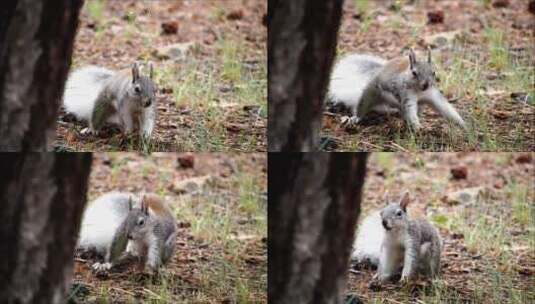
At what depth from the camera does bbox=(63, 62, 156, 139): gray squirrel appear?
4.73m

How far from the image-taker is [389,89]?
486cm

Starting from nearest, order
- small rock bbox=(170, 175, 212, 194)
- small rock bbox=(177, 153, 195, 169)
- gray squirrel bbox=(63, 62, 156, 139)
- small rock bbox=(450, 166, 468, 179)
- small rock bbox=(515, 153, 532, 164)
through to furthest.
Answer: gray squirrel bbox=(63, 62, 156, 139) < small rock bbox=(170, 175, 212, 194) < small rock bbox=(177, 153, 195, 169) < small rock bbox=(450, 166, 468, 179) < small rock bbox=(515, 153, 532, 164)

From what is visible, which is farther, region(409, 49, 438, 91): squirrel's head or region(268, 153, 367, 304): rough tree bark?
region(409, 49, 438, 91): squirrel's head

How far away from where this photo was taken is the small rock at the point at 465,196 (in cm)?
541

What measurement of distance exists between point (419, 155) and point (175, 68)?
40.7 inches

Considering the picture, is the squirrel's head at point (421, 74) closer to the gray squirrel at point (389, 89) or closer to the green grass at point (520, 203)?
the gray squirrel at point (389, 89)

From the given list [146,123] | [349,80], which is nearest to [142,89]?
[146,123]

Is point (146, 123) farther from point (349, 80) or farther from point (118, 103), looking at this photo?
point (349, 80)

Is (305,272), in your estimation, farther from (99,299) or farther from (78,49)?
(78,49)

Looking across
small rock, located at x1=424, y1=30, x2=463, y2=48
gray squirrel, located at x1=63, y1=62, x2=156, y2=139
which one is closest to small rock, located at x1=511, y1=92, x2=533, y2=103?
small rock, located at x1=424, y1=30, x2=463, y2=48

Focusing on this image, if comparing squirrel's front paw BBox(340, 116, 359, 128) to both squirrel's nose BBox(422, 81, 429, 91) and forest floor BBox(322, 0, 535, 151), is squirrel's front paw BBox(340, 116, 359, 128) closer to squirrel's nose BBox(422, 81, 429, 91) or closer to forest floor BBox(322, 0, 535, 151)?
forest floor BBox(322, 0, 535, 151)

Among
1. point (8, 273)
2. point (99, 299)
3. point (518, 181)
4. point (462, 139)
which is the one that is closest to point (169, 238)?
point (99, 299)

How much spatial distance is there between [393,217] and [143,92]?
992 mm

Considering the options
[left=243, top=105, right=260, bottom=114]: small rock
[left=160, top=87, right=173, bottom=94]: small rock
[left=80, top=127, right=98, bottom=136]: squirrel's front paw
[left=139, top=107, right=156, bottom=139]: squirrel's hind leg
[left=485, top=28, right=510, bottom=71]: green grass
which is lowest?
[left=80, top=127, right=98, bottom=136]: squirrel's front paw
